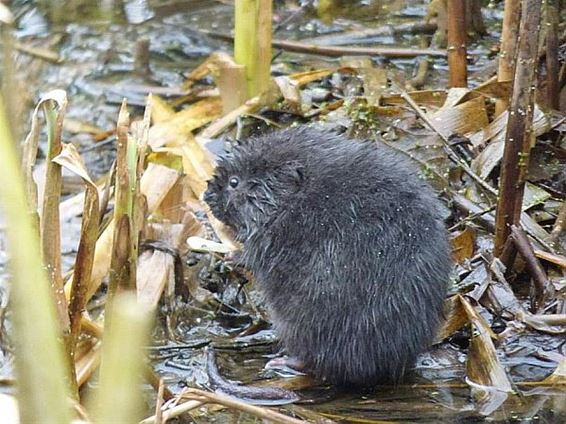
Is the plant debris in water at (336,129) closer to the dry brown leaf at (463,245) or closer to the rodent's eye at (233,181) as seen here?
the dry brown leaf at (463,245)

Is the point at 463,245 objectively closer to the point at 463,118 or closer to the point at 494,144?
the point at 494,144

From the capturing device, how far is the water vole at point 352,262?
3227mm

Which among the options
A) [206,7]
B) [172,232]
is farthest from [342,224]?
[206,7]

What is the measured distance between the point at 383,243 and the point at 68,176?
2.67 meters

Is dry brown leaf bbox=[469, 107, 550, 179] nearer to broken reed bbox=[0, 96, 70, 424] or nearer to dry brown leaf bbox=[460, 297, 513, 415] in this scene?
dry brown leaf bbox=[460, 297, 513, 415]

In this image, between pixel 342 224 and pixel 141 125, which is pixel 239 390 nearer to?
pixel 342 224

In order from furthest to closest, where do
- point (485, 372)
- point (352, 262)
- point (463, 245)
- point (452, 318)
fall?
1. point (463, 245)
2. point (452, 318)
3. point (485, 372)
4. point (352, 262)

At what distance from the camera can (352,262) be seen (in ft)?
10.6

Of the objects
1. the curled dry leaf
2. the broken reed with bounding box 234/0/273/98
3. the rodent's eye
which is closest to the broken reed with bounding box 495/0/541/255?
the rodent's eye

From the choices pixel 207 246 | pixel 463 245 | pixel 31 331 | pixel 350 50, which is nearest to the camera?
pixel 31 331

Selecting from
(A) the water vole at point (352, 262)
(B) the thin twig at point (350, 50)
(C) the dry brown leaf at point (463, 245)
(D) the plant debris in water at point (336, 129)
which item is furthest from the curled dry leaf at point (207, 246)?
(B) the thin twig at point (350, 50)

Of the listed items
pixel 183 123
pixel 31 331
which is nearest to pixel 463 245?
pixel 183 123

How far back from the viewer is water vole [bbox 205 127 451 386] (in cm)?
323

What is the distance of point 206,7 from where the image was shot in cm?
748
